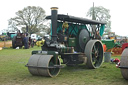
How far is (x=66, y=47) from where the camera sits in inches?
263

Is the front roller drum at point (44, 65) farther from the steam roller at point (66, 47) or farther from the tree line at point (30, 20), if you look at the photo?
the tree line at point (30, 20)

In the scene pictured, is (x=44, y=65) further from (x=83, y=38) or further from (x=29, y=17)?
(x=29, y=17)

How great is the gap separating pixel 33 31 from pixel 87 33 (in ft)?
115

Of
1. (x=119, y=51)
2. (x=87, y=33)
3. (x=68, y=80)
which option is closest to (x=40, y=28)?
(x=119, y=51)

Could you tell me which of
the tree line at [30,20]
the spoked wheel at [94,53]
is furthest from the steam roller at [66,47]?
the tree line at [30,20]

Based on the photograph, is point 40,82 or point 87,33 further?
point 87,33

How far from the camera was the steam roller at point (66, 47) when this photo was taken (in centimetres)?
593

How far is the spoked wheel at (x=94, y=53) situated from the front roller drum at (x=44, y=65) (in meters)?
1.49

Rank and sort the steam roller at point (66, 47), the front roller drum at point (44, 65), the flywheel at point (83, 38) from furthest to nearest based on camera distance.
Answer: the flywheel at point (83, 38) → the steam roller at point (66, 47) → the front roller drum at point (44, 65)

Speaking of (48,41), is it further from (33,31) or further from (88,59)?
(33,31)

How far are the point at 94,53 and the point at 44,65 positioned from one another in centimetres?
267

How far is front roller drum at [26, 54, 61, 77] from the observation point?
18.8 feet

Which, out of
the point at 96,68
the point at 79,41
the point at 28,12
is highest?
the point at 28,12

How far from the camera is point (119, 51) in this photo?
41.8 ft
